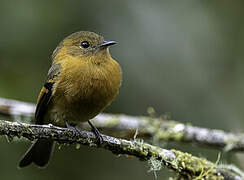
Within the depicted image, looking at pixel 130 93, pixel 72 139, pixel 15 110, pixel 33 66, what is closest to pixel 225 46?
pixel 130 93

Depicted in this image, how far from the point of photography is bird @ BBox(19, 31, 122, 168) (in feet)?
14.1

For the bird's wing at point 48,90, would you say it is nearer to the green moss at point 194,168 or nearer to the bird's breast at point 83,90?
the bird's breast at point 83,90

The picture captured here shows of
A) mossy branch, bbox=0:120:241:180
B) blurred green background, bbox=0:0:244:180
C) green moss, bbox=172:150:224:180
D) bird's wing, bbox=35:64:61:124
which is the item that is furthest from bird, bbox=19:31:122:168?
blurred green background, bbox=0:0:244:180

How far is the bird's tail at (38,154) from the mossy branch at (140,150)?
111 cm

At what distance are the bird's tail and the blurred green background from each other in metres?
1.84

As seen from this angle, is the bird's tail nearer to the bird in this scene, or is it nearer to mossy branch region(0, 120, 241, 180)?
the bird

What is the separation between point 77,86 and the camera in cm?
426

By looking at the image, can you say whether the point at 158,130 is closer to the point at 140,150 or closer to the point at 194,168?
the point at 194,168

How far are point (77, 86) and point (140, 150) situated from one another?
911mm

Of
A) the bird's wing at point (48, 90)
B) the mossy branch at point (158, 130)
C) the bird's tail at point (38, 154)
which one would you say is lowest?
the bird's tail at point (38, 154)

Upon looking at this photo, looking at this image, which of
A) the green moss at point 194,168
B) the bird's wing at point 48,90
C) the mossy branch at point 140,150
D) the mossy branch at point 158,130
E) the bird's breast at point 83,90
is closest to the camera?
the mossy branch at point 140,150

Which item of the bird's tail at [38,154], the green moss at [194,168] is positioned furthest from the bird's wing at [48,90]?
the green moss at [194,168]

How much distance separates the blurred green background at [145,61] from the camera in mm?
6930

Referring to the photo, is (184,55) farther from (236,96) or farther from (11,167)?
(11,167)
